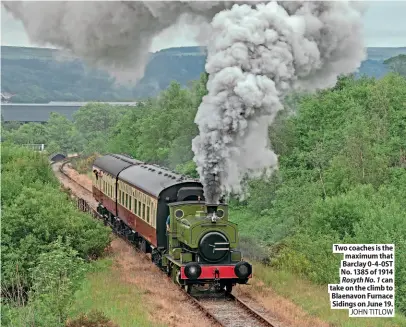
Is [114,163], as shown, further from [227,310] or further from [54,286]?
[54,286]

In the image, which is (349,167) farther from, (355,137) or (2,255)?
(2,255)

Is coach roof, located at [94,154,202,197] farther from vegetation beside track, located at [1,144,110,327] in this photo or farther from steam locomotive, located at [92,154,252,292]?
vegetation beside track, located at [1,144,110,327]

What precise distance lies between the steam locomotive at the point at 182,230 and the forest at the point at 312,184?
6.34 ft

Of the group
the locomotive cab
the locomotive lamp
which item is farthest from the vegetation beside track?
the locomotive lamp

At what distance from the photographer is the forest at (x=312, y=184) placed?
19.3 meters

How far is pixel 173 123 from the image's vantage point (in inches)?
1845

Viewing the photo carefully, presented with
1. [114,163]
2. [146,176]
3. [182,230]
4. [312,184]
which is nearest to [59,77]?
[114,163]

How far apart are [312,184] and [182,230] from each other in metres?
13.8

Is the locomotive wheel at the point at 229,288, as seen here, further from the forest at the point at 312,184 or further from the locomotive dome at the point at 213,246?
the forest at the point at 312,184

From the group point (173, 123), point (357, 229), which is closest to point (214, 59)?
point (357, 229)

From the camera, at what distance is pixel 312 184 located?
28.9 meters

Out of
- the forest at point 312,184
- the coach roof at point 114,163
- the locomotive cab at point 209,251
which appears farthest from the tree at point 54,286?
the coach roof at point 114,163

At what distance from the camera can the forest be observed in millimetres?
19328

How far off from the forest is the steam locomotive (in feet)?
6.34
